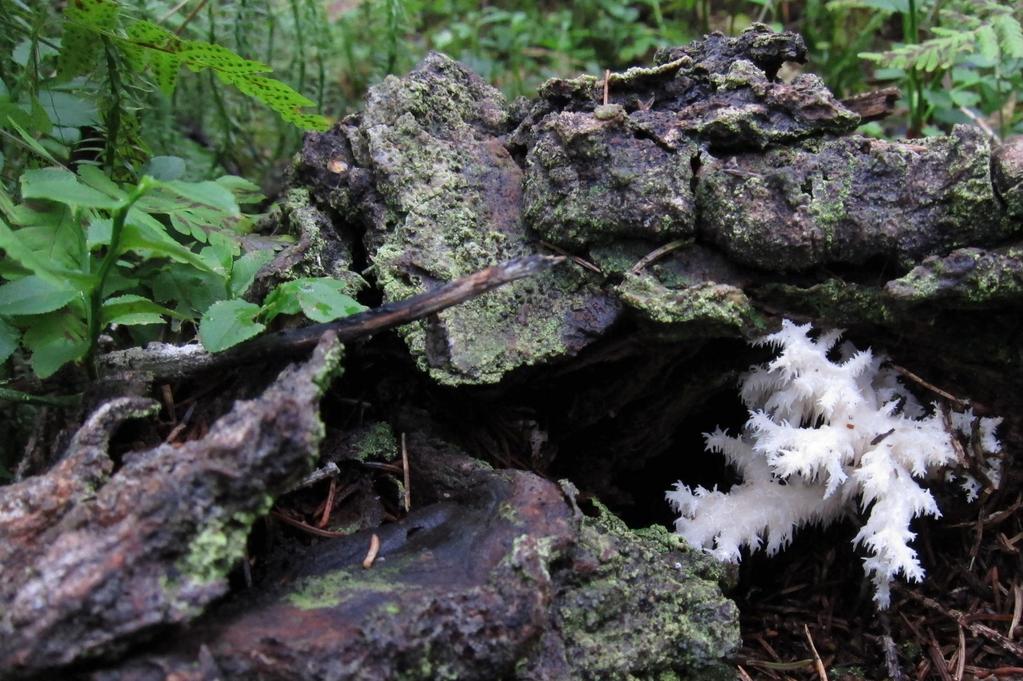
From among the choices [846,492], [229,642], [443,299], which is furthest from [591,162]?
[229,642]

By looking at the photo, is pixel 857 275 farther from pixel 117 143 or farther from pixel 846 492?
pixel 117 143

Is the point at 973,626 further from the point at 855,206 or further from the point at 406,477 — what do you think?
the point at 406,477

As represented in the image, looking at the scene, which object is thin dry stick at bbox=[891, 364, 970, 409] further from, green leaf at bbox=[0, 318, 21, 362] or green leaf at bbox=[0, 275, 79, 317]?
green leaf at bbox=[0, 318, 21, 362]

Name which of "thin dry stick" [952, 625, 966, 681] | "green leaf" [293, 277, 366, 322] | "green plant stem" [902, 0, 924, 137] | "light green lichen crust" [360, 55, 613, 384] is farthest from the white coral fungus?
"green plant stem" [902, 0, 924, 137]

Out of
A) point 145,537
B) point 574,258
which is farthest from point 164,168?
point 145,537

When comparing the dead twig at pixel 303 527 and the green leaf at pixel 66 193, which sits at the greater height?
the green leaf at pixel 66 193

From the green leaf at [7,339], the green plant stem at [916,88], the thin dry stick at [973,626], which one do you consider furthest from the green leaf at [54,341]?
the green plant stem at [916,88]

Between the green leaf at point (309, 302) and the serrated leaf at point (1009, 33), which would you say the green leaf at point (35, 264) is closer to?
the green leaf at point (309, 302)
